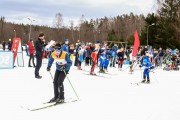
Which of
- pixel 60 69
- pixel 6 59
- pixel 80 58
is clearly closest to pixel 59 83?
pixel 60 69

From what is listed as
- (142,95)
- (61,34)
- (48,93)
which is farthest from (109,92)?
(61,34)

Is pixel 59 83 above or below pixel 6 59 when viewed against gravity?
below

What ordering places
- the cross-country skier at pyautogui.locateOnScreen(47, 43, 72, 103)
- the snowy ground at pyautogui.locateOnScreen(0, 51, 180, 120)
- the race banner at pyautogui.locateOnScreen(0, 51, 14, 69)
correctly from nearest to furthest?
the snowy ground at pyautogui.locateOnScreen(0, 51, 180, 120) < the cross-country skier at pyautogui.locateOnScreen(47, 43, 72, 103) < the race banner at pyautogui.locateOnScreen(0, 51, 14, 69)

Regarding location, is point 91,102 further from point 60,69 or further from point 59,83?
point 60,69

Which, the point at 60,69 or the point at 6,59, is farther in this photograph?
the point at 6,59

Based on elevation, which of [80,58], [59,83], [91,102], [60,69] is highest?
[60,69]

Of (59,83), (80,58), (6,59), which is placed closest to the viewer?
(59,83)

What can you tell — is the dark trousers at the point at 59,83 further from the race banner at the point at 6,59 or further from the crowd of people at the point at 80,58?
the race banner at the point at 6,59

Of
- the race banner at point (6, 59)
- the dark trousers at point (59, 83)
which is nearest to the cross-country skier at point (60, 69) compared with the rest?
the dark trousers at point (59, 83)

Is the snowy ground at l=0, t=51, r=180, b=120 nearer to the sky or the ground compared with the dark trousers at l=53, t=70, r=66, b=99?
nearer to the ground

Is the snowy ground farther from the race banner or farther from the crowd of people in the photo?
the race banner

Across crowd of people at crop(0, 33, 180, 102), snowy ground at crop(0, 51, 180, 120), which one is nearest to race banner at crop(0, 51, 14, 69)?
crowd of people at crop(0, 33, 180, 102)

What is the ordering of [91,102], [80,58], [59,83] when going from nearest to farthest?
1. [59,83]
2. [91,102]
3. [80,58]

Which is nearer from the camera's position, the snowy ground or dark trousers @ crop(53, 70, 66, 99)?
the snowy ground
